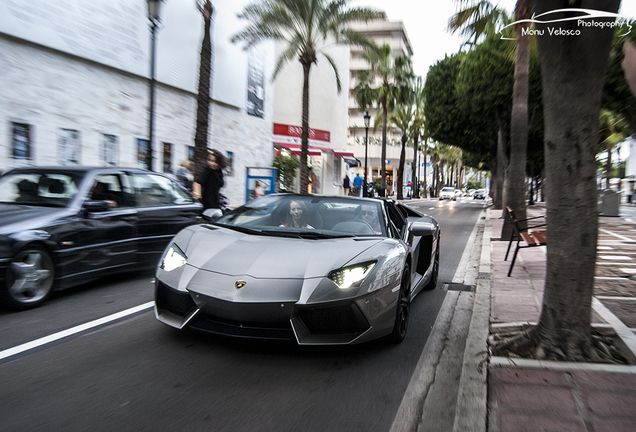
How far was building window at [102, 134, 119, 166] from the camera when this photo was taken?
54.5 ft

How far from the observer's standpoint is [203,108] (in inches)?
622

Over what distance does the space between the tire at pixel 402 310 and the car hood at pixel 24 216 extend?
338 centimetres

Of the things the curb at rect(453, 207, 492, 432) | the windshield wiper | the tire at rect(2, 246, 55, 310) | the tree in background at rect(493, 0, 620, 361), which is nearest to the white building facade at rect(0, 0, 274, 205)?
the tire at rect(2, 246, 55, 310)

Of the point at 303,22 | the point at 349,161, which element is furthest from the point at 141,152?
the point at 349,161

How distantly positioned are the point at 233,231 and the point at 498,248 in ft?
26.2

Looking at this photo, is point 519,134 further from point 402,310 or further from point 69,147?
point 69,147

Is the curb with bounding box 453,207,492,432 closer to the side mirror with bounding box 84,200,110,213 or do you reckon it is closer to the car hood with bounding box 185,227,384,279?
the car hood with bounding box 185,227,384,279

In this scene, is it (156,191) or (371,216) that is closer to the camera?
(371,216)

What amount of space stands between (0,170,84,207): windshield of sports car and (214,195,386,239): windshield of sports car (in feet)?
6.21

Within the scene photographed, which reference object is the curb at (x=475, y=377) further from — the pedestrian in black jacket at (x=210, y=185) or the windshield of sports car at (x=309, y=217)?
the pedestrian in black jacket at (x=210, y=185)

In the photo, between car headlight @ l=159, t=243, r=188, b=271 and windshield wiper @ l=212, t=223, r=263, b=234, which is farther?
windshield wiper @ l=212, t=223, r=263, b=234

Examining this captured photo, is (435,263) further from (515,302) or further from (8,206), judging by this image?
(8,206)

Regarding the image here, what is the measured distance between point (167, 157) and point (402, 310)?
56.3ft

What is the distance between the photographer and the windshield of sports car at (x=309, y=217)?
450 centimetres
